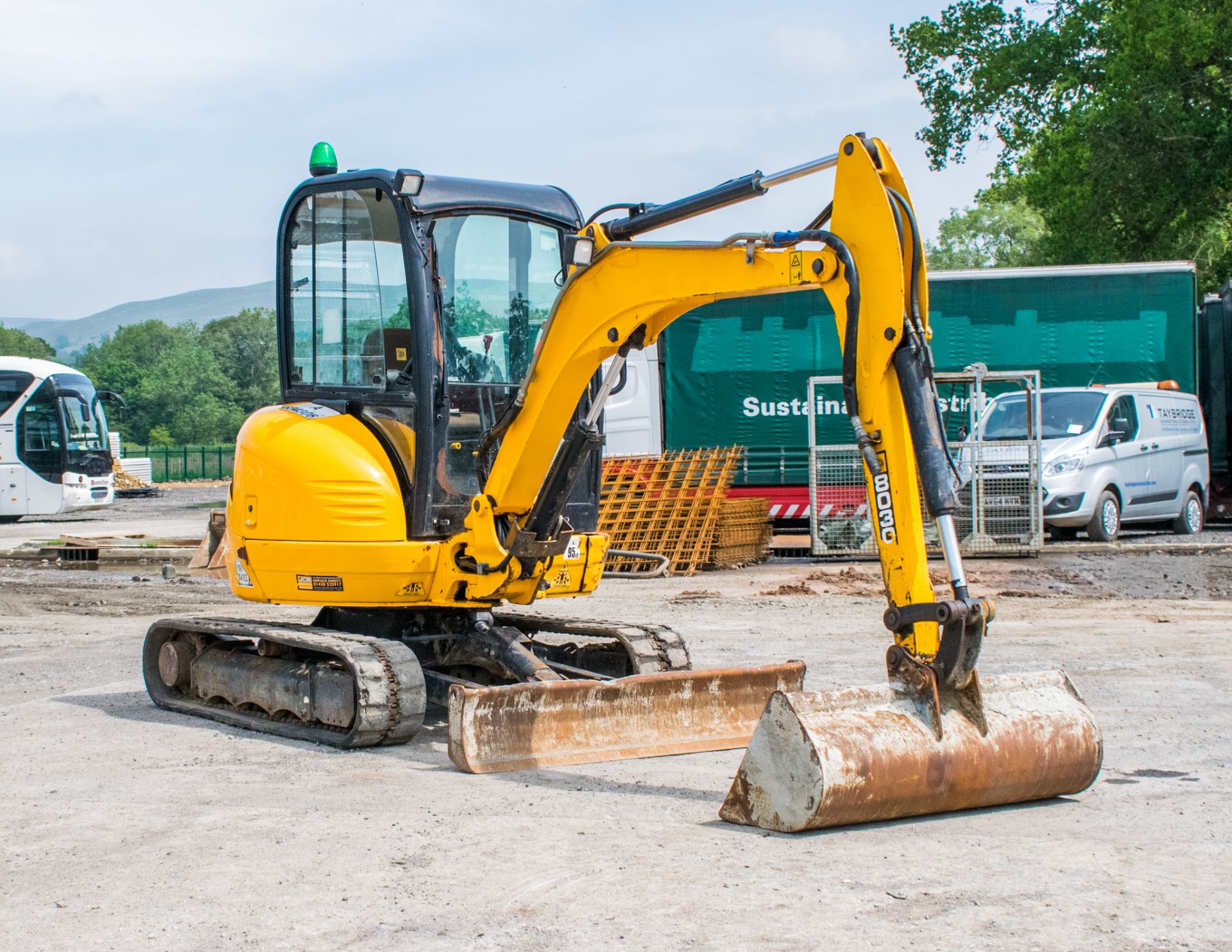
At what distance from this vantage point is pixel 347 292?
789 cm

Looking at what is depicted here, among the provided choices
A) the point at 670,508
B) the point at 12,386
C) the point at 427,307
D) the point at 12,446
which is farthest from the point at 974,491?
the point at 12,386

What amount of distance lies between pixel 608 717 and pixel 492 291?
7.77ft

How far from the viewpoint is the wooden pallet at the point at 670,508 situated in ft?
57.5

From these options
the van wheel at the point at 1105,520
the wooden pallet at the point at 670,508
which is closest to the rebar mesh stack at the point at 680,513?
the wooden pallet at the point at 670,508

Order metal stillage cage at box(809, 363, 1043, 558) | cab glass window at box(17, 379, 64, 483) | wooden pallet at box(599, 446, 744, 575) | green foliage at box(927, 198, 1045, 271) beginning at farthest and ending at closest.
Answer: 1. green foliage at box(927, 198, 1045, 271)
2. cab glass window at box(17, 379, 64, 483)
3. wooden pallet at box(599, 446, 744, 575)
4. metal stillage cage at box(809, 363, 1043, 558)

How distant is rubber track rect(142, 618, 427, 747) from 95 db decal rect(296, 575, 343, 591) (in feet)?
0.81

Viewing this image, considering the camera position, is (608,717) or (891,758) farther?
(608,717)

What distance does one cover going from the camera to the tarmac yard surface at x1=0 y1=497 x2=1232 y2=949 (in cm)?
452

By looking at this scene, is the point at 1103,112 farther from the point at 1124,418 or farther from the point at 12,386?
the point at 12,386

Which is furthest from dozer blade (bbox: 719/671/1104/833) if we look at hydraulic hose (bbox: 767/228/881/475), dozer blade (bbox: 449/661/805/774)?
dozer blade (bbox: 449/661/805/774)

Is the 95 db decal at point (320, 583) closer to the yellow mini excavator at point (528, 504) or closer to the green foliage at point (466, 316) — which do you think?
the yellow mini excavator at point (528, 504)

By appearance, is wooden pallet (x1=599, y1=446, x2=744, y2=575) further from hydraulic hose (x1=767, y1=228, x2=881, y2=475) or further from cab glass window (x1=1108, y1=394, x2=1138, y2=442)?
hydraulic hose (x1=767, y1=228, x2=881, y2=475)

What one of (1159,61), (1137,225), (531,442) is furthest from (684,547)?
(1137,225)

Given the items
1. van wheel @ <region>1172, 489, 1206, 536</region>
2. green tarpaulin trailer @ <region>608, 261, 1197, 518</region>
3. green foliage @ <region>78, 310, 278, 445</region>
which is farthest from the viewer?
green foliage @ <region>78, 310, 278, 445</region>
